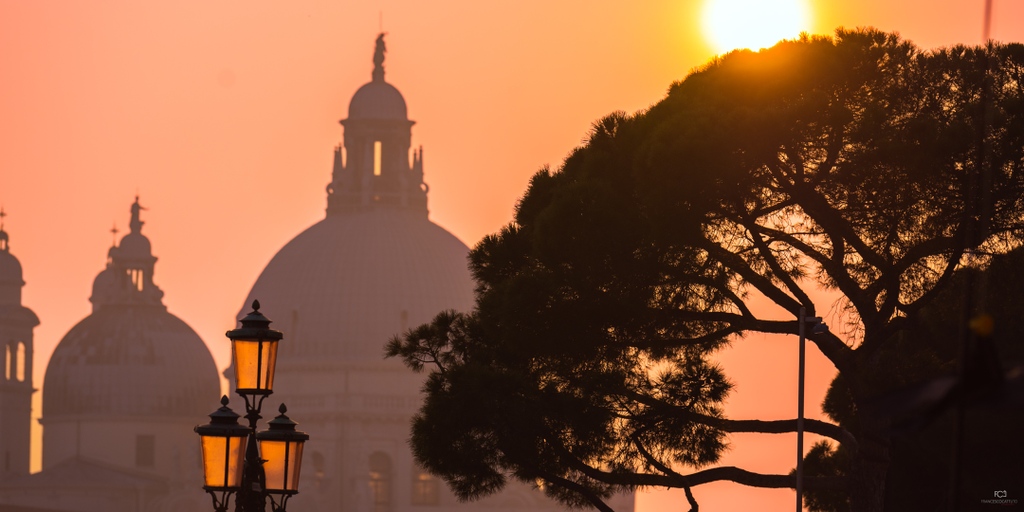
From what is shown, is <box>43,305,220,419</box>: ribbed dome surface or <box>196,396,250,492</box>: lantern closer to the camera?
<box>196,396,250,492</box>: lantern

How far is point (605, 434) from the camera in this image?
27.6 m

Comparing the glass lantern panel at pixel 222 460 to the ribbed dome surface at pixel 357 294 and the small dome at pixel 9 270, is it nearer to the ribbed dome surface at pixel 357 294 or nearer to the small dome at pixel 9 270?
the ribbed dome surface at pixel 357 294

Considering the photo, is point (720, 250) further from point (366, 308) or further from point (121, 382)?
point (121, 382)

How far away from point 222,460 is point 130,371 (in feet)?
408

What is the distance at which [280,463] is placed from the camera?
17.6m

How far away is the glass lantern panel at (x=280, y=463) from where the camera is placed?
17.5 meters

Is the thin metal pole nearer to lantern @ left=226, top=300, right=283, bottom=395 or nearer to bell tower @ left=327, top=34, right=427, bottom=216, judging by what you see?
lantern @ left=226, top=300, right=283, bottom=395

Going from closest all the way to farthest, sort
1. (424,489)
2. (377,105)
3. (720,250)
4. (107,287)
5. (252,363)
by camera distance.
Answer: (252,363) < (720,250) < (424,489) < (377,105) < (107,287)

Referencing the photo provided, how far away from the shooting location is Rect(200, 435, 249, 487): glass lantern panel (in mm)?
16938

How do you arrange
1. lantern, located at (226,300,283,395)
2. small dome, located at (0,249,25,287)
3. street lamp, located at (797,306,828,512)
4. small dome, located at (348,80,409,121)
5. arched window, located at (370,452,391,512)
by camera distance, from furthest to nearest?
1. small dome, located at (348,80,409,121)
2. small dome, located at (0,249,25,287)
3. arched window, located at (370,452,391,512)
4. street lamp, located at (797,306,828,512)
5. lantern, located at (226,300,283,395)

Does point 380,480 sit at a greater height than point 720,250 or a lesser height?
greater

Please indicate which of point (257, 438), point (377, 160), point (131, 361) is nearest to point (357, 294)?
point (377, 160)

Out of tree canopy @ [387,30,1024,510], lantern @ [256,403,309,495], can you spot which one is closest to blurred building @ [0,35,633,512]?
tree canopy @ [387,30,1024,510]

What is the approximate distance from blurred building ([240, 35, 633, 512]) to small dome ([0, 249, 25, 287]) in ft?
43.0
